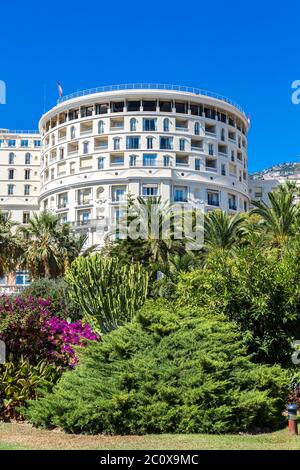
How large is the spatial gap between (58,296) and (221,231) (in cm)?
1055

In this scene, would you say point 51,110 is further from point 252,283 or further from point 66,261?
point 252,283

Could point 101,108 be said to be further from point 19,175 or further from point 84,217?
point 19,175

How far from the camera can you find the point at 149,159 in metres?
70.1

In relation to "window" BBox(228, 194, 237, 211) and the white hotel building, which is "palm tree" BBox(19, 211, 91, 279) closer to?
"window" BBox(228, 194, 237, 211)

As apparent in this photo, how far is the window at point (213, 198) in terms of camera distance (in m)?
71.8

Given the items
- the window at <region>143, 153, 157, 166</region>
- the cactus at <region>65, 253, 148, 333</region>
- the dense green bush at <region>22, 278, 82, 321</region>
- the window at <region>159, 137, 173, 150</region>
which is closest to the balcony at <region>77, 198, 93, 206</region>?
the window at <region>143, 153, 157, 166</region>

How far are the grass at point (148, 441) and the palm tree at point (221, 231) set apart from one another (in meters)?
23.8

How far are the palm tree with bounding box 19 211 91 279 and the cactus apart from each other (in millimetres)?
19650

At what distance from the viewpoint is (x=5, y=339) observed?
1546cm

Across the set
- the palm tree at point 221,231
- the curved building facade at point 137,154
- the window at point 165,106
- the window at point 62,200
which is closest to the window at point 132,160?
the curved building facade at point 137,154

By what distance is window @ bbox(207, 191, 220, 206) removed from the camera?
71.8 meters

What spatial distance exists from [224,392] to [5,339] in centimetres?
679

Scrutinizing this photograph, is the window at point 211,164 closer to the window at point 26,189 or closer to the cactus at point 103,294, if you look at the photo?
the window at point 26,189

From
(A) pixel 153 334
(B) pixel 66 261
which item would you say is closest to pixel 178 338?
(A) pixel 153 334
